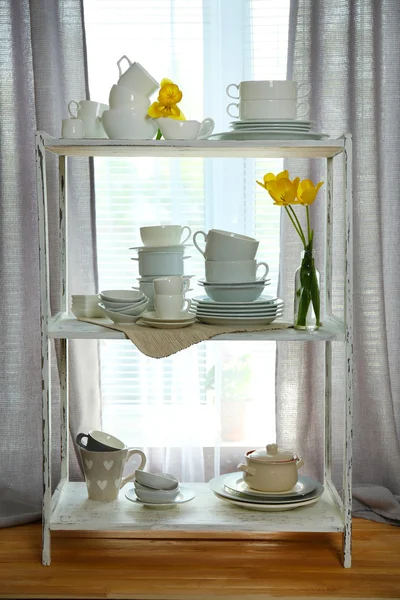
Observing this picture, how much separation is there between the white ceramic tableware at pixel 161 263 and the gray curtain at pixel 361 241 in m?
0.40

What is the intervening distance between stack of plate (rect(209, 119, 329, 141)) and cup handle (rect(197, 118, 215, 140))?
8 cm

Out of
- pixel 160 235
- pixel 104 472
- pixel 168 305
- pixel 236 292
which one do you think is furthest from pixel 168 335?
pixel 104 472

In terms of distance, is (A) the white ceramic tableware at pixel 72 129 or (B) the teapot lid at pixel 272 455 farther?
(B) the teapot lid at pixel 272 455

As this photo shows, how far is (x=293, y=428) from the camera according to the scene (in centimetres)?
245

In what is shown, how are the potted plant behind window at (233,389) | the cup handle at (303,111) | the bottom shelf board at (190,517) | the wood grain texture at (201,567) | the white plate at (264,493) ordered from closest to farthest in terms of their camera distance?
1. the wood grain texture at (201,567)
2. the bottom shelf board at (190,517)
3. the white plate at (264,493)
4. the cup handle at (303,111)
5. the potted plant behind window at (233,389)

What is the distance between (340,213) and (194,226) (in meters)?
0.45

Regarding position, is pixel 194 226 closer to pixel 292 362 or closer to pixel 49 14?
pixel 292 362

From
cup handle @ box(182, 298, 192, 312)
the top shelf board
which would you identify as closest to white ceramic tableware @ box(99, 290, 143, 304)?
cup handle @ box(182, 298, 192, 312)

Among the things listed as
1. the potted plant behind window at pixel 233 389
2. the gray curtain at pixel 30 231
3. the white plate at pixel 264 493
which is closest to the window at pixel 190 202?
the potted plant behind window at pixel 233 389

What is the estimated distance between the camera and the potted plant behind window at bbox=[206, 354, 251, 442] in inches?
101

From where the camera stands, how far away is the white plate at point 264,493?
2105 millimetres

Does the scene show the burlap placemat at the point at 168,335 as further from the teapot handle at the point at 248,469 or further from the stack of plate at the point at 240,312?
the teapot handle at the point at 248,469

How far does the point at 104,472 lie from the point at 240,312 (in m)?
0.56

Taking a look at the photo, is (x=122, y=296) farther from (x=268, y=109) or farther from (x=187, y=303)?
(x=268, y=109)
